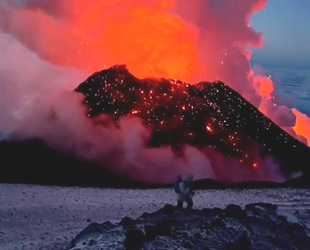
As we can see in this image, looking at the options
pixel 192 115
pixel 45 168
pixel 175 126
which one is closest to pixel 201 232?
pixel 45 168

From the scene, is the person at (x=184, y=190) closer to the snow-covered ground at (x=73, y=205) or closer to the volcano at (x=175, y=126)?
the snow-covered ground at (x=73, y=205)

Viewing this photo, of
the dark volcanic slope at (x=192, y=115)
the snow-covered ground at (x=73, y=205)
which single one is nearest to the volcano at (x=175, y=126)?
the dark volcanic slope at (x=192, y=115)

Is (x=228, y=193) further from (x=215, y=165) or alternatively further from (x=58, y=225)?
(x=58, y=225)

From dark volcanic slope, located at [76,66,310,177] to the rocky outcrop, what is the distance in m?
15.7

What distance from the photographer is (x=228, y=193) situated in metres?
22.6

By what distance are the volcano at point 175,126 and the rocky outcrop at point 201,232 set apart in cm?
1240

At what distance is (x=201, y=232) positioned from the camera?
12.5 m

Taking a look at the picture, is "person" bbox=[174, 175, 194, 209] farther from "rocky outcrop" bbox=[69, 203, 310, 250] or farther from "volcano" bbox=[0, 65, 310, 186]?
"volcano" bbox=[0, 65, 310, 186]

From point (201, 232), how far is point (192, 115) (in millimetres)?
21013

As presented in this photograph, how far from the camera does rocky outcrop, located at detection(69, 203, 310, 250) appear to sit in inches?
461

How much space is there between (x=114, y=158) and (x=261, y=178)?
32.7 feet

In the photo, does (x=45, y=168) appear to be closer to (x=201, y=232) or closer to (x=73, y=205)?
(x=73, y=205)

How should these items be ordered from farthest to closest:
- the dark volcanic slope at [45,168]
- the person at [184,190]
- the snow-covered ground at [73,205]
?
the dark volcanic slope at [45,168] < the person at [184,190] < the snow-covered ground at [73,205]

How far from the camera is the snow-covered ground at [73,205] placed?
1441 cm
